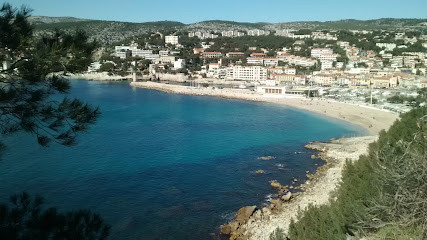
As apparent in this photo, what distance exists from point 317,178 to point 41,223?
8121mm

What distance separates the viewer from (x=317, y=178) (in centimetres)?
942

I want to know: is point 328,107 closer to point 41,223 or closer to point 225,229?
point 225,229

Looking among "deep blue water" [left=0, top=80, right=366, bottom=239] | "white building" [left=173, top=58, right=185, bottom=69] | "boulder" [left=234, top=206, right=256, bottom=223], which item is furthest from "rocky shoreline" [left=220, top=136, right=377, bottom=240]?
"white building" [left=173, top=58, right=185, bottom=69]

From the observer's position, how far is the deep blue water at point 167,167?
7.46m

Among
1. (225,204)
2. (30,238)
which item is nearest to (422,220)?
(30,238)

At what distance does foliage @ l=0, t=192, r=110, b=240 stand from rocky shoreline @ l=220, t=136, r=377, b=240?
3053 mm

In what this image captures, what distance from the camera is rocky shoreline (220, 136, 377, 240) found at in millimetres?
6602

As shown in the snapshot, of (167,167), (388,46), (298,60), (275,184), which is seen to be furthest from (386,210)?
(388,46)

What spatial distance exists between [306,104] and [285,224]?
17577 millimetres

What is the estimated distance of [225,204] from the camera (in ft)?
26.3

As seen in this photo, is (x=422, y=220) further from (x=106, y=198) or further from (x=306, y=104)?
(x=306, y=104)

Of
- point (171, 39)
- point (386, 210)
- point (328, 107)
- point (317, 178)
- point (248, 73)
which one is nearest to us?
point (386, 210)

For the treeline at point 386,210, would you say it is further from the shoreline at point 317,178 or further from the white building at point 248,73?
the white building at point 248,73

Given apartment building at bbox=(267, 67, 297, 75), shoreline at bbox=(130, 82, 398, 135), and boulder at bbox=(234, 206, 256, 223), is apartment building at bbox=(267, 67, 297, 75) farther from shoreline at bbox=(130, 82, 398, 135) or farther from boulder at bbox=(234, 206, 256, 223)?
boulder at bbox=(234, 206, 256, 223)
